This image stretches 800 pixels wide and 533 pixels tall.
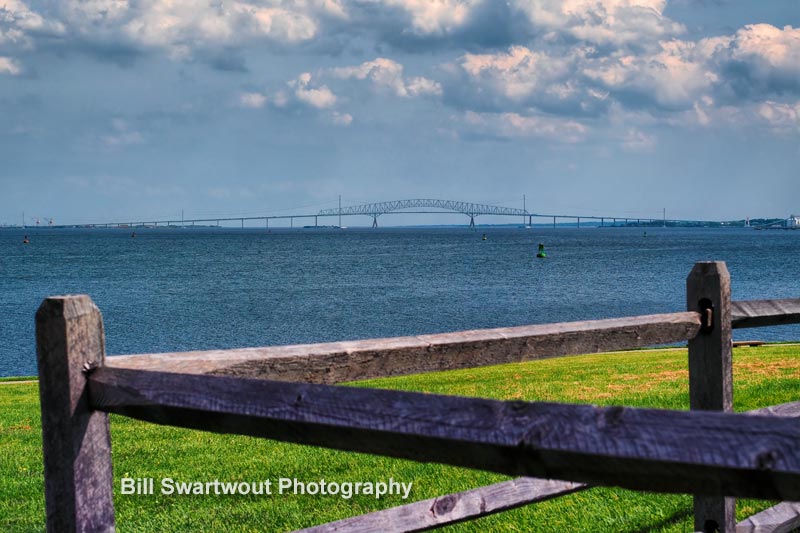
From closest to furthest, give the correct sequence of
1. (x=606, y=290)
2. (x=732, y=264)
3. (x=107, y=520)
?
1. (x=107, y=520)
2. (x=606, y=290)
3. (x=732, y=264)

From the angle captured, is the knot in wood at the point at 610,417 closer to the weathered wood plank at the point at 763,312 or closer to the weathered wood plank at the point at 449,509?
the weathered wood plank at the point at 449,509

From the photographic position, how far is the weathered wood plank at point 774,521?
4.70 metres

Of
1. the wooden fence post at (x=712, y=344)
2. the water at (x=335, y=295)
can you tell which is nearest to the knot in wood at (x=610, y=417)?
the wooden fence post at (x=712, y=344)

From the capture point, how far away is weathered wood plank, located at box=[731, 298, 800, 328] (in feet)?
14.4

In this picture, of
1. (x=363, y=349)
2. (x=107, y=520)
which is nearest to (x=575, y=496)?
(x=363, y=349)

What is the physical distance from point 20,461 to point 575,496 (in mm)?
5116

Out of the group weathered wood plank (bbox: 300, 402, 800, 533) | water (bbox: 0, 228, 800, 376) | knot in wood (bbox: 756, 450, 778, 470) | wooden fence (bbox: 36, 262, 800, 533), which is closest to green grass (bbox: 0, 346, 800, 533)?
weathered wood plank (bbox: 300, 402, 800, 533)

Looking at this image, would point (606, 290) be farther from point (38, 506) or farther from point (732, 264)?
point (38, 506)

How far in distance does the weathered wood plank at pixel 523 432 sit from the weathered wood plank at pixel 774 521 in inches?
131

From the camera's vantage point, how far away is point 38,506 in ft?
20.7

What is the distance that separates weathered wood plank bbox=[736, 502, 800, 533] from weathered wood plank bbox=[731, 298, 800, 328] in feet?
3.34

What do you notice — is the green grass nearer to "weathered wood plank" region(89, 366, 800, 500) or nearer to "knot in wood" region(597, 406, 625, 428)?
"weathered wood plank" region(89, 366, 800, 500)

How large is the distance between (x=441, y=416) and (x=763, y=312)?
3.16 m

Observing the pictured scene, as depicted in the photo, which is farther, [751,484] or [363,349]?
[363,349]
